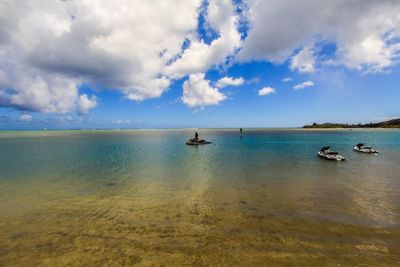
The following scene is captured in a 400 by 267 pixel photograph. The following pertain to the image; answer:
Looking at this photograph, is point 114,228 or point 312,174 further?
point 312,174

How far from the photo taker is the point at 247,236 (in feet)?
35.3

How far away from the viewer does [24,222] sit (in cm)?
1264

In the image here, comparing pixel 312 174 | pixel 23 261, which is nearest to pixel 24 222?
pixel 23 261

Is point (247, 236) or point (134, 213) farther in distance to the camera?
point (134, 213)

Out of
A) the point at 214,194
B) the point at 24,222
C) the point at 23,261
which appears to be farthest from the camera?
the point at 214,194

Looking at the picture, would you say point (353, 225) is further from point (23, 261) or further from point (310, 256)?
point (23, 261)

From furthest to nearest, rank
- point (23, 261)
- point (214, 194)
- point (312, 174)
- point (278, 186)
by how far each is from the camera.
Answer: point (312, 174)
point (278, 186)
point (214, 194)
point (23, 261)

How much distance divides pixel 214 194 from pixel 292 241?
8308mm

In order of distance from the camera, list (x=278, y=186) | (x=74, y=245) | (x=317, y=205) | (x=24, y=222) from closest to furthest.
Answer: (x=74, y=245), (x=24, y=222), (x=317, y=205), (x=278, y=186)

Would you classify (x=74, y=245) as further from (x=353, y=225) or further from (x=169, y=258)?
(x=353, y=225)

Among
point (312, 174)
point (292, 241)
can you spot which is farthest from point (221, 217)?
point (312, 174)

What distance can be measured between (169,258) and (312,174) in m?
21.7

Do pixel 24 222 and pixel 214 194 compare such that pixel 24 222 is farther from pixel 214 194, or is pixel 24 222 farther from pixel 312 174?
pixel 312 174

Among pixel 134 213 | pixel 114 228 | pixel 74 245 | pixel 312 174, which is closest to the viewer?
pixel 74 245
